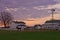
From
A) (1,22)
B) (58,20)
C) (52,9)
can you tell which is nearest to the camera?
(52,9)

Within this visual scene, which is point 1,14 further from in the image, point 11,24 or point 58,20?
point 58,20

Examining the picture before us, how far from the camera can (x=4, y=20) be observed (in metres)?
110

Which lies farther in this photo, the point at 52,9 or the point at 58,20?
the point at 58,20

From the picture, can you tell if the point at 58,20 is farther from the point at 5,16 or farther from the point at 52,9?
the point at 52,9

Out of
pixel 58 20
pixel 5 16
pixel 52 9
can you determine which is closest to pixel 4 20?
pixel 5 16

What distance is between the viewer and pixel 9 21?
112 metres

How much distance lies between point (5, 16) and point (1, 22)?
5.02 m

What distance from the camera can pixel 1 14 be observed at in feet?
354

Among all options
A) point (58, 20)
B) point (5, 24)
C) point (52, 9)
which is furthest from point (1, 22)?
point (58, 20)

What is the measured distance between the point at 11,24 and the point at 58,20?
5083 centimetres

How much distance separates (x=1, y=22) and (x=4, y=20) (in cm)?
295

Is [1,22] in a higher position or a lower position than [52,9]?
lower

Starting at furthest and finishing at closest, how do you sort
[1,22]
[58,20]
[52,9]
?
1. [58,20]
2. [1,22]
3. [52,9]

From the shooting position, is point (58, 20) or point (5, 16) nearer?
point (5, 16)
